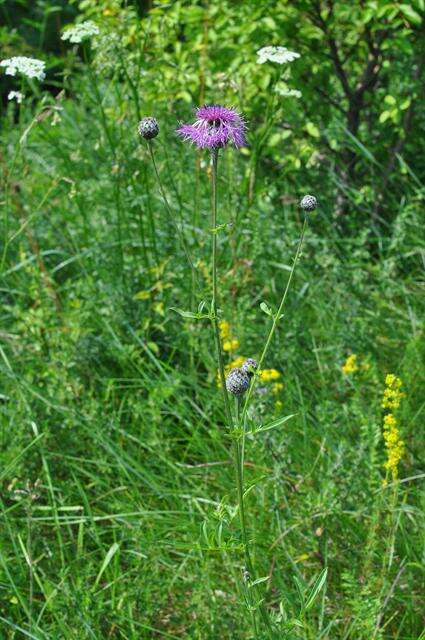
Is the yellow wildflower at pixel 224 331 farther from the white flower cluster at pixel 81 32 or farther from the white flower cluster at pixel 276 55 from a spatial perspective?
the white flower cluster at pixel 81 32

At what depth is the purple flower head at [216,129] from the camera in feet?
4.53

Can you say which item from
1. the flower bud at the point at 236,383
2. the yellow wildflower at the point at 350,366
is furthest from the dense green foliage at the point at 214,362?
the flower bud at the point at 236,383

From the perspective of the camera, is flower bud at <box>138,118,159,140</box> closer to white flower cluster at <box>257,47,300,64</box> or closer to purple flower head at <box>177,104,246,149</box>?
purple flower head at <box>177,104,246,149</box>

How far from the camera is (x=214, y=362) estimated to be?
243 cm

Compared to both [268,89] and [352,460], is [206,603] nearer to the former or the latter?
[352,460]

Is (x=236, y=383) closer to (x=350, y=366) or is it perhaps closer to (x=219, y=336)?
(x=219, y=336)

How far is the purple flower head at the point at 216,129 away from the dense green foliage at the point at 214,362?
0.17 m

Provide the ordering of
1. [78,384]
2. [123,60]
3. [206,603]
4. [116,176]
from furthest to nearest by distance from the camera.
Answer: [116,176] → [123,60] → [78,384] → [206,603]

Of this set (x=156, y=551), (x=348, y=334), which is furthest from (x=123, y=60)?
(x=156, y=551)

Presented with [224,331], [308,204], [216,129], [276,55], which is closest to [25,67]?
[276,55]

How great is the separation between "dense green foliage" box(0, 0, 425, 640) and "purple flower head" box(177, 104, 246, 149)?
0.17m

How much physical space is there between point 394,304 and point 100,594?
1.36 meters

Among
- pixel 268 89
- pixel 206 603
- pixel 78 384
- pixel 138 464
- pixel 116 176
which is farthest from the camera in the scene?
pixel 268 89

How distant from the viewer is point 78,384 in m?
2.37
